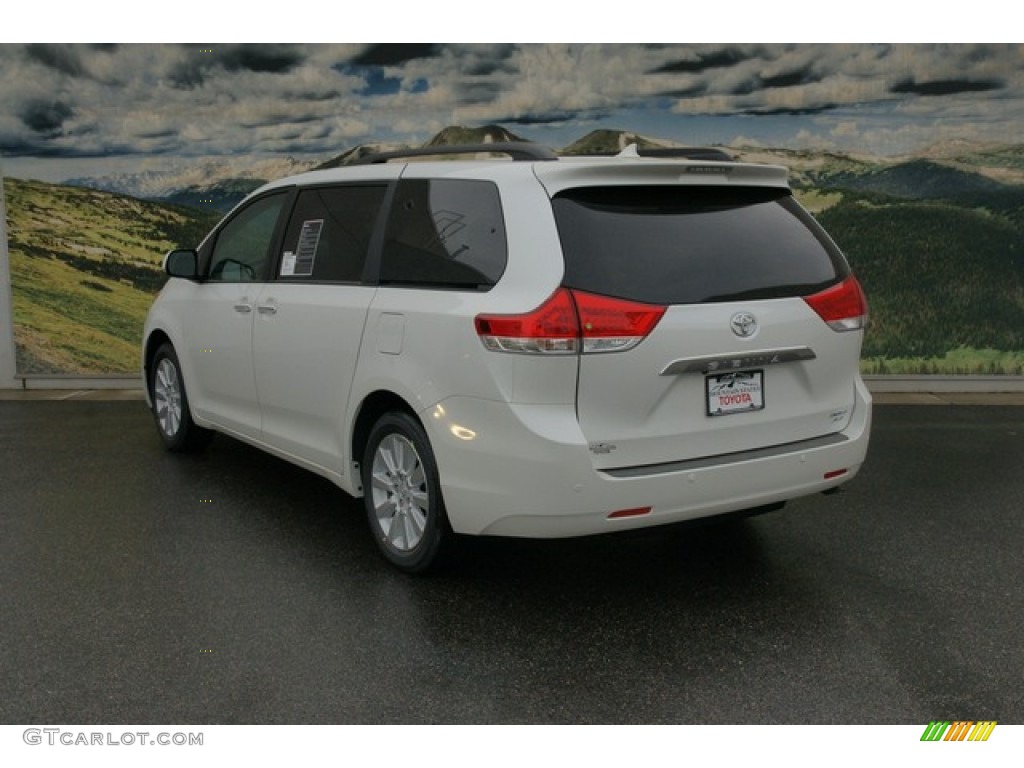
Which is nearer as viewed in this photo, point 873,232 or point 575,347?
point 575,347

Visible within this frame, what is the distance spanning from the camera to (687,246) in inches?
150

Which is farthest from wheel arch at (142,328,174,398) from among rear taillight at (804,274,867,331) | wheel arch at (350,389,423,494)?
rear taillight at (804,274,867,331)

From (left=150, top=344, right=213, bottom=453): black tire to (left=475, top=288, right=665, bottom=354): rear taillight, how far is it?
3.36 m

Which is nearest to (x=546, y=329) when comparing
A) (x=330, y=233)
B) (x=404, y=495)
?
(x=404, y=495)

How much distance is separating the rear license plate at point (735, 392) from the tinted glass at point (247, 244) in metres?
2.62

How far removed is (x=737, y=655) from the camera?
139 inches

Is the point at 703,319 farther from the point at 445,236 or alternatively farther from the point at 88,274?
the point at 88,274

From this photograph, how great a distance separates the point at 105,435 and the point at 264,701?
466 cm

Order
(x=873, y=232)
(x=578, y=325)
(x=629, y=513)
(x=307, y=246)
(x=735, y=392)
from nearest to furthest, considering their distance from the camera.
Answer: (x=578, y=325), (x=629, y=513), (x=735, y=392), (x=307, y=246), (x=873, y=232)

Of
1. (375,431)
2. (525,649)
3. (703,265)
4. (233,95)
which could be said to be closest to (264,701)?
(525,649)
